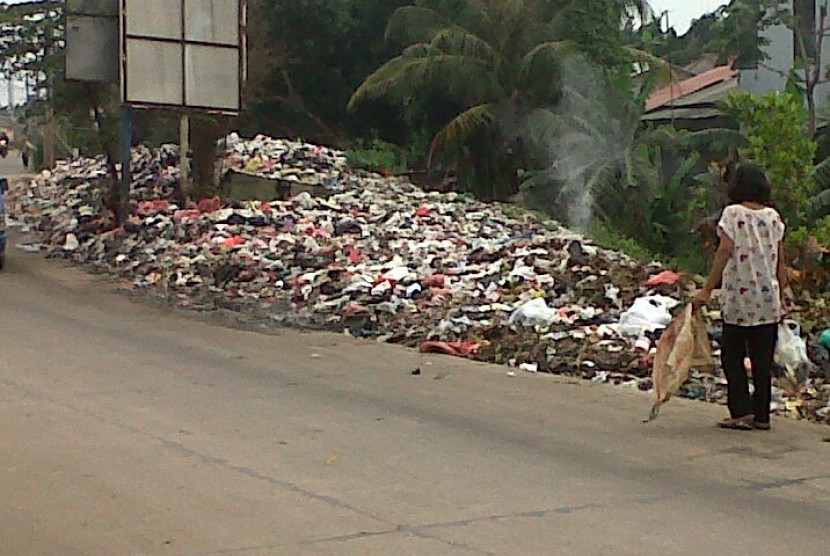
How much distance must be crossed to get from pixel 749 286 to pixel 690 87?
98.0ft

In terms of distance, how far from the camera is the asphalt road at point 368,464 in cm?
603

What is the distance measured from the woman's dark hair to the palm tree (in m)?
17.8

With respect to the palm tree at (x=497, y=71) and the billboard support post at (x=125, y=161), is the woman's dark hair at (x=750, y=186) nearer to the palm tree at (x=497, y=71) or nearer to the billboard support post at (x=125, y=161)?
the billboard support post at (x=125, y=161)

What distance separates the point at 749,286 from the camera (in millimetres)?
8602

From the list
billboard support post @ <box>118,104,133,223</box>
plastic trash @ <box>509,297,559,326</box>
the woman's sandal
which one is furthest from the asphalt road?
billboard support post @ <box>118,104,133,223</box>

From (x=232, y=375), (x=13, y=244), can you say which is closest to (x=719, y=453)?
(x=232, y=375)

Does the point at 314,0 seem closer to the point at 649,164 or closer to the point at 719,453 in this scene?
the point at 649,164

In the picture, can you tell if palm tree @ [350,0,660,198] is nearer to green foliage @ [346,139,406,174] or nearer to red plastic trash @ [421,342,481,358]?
green foliage @ [346,139,406,174]

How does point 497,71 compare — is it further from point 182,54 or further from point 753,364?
point 753,364

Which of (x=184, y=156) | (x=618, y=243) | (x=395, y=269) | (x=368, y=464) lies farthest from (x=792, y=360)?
(x=184, y=156)

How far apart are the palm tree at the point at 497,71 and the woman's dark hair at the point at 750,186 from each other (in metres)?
17.8

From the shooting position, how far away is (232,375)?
10984 mm

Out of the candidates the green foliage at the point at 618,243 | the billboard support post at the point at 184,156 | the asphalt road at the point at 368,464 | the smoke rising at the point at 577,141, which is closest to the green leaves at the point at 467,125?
the smoke rising at the point at 577,141

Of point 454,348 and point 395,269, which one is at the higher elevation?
point 395,269
